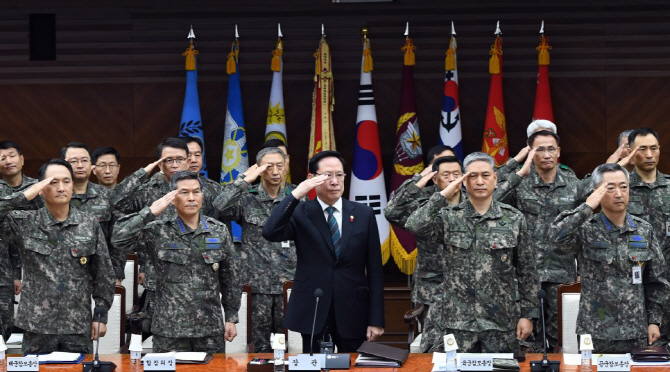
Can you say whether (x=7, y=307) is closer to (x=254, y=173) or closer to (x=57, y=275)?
(x=57, y=275)

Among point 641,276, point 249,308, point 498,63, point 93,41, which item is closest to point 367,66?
point 498,63

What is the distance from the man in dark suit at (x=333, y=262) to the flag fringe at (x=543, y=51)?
3.34 m

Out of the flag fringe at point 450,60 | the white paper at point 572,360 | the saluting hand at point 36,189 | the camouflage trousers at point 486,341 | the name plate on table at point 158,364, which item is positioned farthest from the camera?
the flag fringe at point 450,60

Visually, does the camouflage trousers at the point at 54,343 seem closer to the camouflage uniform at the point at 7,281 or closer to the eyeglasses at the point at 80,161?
the camouflage uniform at the point at 7,281

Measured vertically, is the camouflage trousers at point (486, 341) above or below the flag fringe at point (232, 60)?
below

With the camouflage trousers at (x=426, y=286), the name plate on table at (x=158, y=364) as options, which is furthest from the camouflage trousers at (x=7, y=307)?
the camouflage trousers at (x=426, y=286)

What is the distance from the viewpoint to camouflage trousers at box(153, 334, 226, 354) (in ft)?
15.2


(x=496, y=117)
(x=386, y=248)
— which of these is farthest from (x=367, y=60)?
(x=386, y=248)

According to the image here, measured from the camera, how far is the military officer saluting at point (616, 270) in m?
4.51

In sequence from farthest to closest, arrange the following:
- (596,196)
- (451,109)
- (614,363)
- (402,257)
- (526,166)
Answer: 1. (451,109)
2. (402,257)
3. (526,166)
4. (596,196)
5. (614,363)

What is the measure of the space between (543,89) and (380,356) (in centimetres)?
405

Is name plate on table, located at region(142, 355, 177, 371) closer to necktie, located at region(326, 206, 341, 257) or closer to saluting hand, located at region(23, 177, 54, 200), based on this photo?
necktie, located at region(326, 206, 341, 257)

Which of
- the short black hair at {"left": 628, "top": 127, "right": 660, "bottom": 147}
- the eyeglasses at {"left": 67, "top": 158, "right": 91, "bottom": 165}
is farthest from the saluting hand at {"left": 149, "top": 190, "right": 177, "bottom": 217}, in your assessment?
the short black hair at {"left": 628, "top": 127, "right": 660, "bottom": 147}

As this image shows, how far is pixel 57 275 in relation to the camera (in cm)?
482
